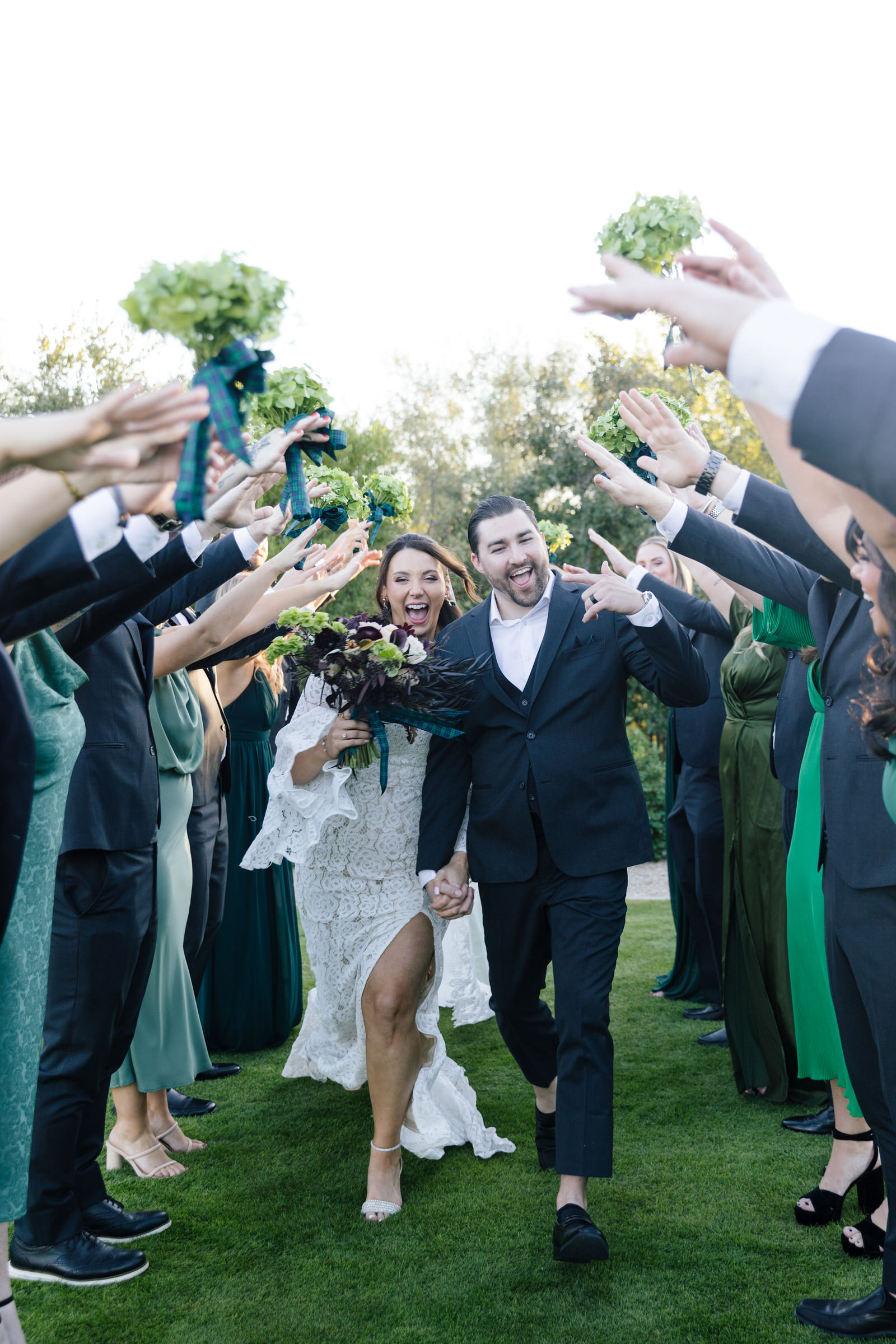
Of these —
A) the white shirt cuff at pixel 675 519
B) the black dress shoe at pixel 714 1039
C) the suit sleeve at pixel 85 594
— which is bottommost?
the black dress shoe at pixel 714 1039

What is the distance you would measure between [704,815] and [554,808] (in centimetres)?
280

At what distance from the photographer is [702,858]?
652cm

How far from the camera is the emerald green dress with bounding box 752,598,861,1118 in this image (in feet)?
12.1

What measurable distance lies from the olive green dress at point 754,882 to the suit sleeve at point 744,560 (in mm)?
2083

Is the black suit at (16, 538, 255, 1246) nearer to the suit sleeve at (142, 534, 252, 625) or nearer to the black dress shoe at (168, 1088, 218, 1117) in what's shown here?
the suit sleeve at (142, 534, 252, 625)

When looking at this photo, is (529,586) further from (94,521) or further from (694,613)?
(94,521)

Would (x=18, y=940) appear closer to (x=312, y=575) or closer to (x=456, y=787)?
(x=456, y=787)

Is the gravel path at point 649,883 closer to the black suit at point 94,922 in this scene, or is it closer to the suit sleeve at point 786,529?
the black suit at point 94,922

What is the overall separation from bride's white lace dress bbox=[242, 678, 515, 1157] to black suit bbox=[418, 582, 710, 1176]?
0.19 metres

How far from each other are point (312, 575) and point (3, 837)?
9.43 ft

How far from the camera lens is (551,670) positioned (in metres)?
4.13

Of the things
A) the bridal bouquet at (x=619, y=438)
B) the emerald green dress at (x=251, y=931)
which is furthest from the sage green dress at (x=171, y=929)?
the bridal bouquet at (x=619, y=438)

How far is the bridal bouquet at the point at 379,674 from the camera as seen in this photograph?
414cm

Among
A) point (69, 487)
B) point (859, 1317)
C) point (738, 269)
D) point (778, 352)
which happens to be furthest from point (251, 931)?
point (778, 352)
